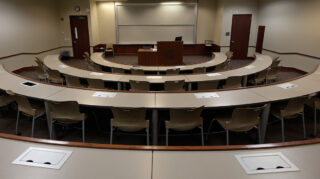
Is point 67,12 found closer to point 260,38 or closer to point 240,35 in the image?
point 240,35

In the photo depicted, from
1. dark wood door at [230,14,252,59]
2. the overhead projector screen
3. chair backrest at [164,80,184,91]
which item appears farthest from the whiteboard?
chair backrest at [164,80,184,91]

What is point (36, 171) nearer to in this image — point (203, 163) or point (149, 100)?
point (203, 163)

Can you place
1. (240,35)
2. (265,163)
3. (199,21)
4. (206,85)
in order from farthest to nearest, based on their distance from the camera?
(199,21) → (240,35) → (206,85) → (265,163)

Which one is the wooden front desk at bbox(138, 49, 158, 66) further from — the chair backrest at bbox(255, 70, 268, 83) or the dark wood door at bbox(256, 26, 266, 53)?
the dark wood door at bbox(256, 26, 266, 53)

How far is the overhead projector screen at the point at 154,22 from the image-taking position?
10.8 meters

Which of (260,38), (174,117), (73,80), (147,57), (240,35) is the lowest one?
(174,117)

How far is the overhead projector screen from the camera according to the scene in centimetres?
1083

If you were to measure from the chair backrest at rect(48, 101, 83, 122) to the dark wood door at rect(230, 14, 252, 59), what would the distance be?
31.1 feet

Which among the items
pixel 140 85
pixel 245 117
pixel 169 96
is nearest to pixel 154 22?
pixel 140 85

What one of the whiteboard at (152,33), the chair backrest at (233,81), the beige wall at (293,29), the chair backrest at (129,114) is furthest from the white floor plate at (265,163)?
the whiteboard at (152,33)

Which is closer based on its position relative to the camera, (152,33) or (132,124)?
(132,124)

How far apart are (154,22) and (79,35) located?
3960 millimetres

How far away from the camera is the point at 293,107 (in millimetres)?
3061

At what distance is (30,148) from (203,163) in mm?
1377
